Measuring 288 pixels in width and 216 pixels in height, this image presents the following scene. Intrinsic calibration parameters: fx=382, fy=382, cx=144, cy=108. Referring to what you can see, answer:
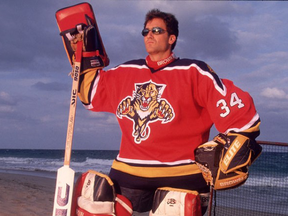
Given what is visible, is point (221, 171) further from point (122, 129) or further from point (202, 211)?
point (122, 129)

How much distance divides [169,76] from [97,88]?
0.60 m

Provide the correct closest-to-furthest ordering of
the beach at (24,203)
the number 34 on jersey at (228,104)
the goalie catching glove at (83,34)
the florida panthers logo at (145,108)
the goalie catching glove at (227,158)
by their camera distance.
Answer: the goalie catching glove at (227,158), the number 34 on jersey at (228,104), the florida panthers logo at (145,108), the goalie catching glove at (83,34), the beach at (24,203)

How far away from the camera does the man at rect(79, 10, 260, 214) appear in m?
2.36

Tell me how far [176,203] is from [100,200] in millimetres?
475

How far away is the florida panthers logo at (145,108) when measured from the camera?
7.92 feet

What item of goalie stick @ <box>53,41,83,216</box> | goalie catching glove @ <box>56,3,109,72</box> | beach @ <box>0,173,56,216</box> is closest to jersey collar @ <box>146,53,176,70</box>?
goalie catching glove @ <box>56,3,109,72</box>

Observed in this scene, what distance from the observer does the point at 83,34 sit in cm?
279

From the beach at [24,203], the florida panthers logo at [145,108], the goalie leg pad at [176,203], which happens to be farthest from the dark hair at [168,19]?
the beach at [24,203]

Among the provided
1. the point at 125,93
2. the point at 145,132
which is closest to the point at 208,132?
the point at 145,132

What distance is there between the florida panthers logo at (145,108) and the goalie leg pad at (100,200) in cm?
35

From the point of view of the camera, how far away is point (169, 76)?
2.50 m

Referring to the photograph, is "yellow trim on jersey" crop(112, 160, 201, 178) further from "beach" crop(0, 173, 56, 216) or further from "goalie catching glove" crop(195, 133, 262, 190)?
"beach" crop(0, 173, 56, 216)

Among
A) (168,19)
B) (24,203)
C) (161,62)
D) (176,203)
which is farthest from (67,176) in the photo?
(24,203)

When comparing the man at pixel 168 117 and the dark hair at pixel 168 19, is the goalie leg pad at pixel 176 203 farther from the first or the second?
the dark hair at pixel 168 19
